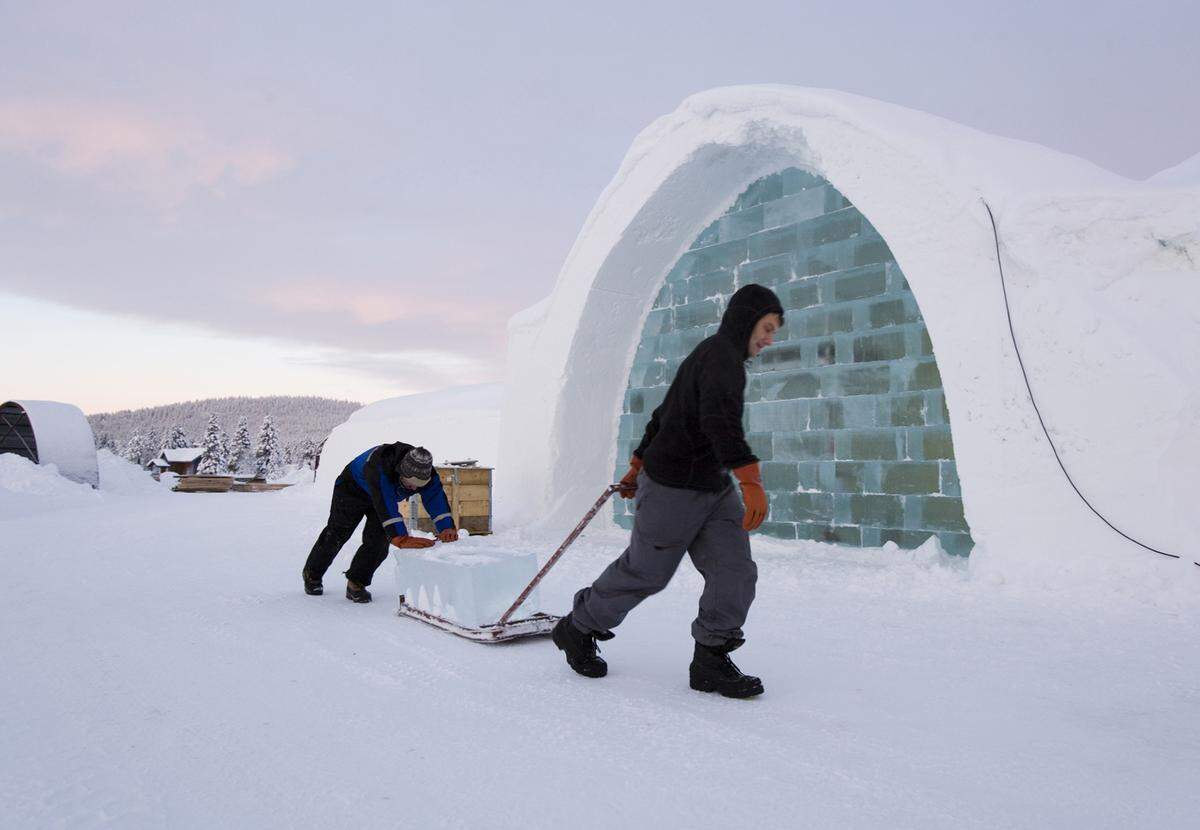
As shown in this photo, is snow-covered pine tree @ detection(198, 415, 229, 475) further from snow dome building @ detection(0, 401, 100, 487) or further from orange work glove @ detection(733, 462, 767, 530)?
orange work glove @ detection(733, 462, 767, 530)

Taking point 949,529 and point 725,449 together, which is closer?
point 725,449

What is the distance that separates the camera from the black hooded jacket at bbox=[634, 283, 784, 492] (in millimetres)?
2881

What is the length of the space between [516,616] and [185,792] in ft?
6.80

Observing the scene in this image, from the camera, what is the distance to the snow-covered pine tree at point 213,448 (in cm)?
6500

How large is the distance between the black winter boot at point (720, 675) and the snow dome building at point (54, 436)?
2719 centimetres

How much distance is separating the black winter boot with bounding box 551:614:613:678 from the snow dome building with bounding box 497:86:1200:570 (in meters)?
3.68

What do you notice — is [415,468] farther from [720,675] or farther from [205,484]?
[205,484]

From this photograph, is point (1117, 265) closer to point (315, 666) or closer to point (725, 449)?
point (725, 449)

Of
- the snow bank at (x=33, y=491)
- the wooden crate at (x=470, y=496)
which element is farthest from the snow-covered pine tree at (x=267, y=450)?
the wooden crate at (x=470, y=496)

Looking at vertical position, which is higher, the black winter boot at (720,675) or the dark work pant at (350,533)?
the dark work pant at (350,533)

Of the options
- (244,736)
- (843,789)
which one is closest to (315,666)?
(244,736)

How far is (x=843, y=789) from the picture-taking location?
2.17 metres

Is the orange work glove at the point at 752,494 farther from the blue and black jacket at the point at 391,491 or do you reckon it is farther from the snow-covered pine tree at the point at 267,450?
the snow-covered pine tree at the point at 267,450

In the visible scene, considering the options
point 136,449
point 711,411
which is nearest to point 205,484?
point 711,411
